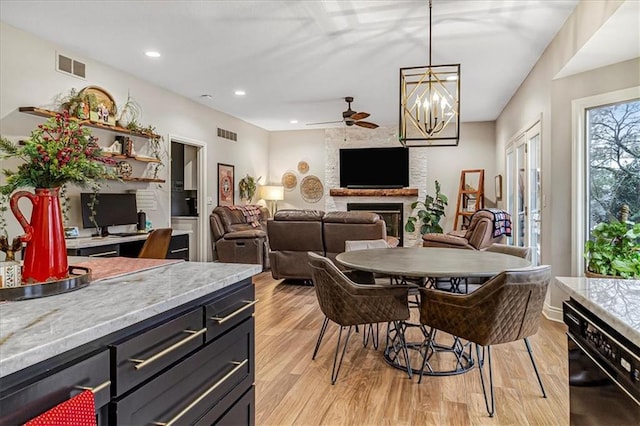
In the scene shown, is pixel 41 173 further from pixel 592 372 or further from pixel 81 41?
pixel 81 41

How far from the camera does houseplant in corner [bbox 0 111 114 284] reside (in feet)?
4.25

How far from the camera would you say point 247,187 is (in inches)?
335

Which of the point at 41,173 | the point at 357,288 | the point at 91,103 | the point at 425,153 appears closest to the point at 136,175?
the point at 91,103

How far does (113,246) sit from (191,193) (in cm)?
335

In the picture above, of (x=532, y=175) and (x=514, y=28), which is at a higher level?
(x=514, y=28)

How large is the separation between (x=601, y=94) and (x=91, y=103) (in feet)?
16.3

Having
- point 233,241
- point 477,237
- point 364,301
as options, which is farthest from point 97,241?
point 477,237

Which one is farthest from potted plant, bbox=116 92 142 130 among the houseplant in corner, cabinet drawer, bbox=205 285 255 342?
cabinet drawer, bbox=205 285 255 342

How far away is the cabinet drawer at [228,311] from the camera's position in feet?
4.76

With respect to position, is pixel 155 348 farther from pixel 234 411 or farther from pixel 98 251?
pixel 98 251

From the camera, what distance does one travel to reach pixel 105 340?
1021 mm

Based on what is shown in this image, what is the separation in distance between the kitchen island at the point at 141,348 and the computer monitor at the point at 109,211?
3290 millimetres

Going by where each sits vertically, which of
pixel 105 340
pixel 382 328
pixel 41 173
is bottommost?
pixel 382 328

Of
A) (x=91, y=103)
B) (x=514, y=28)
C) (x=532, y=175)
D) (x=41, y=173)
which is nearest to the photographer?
(x=41, y=173)
